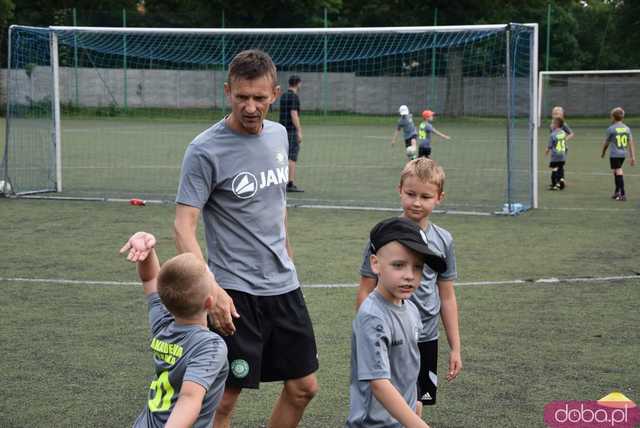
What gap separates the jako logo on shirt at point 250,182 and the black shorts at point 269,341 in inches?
18.5

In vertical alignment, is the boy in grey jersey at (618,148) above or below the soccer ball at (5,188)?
above

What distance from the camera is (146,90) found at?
3288 cm

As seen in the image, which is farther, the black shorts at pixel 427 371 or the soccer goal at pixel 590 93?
the soccer goal at pixel 590 93

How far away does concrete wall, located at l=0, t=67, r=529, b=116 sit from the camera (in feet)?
102

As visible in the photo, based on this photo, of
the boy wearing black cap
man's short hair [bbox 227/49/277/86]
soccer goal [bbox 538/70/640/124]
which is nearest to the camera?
the boy wearing black cap

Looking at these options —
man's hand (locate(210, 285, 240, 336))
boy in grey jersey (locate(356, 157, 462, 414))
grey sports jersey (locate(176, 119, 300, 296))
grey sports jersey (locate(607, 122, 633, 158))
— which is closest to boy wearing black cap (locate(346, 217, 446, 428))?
man's hand (locate(210, 285, 240, 336))

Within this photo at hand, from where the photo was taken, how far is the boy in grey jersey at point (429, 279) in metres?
4.45

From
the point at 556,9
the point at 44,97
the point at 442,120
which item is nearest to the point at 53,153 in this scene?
the point at 44,97

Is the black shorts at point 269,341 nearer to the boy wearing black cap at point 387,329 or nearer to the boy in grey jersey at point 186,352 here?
the boy in grey jersey at point 186,352

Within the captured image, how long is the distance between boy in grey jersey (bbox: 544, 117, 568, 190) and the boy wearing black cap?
1489cm

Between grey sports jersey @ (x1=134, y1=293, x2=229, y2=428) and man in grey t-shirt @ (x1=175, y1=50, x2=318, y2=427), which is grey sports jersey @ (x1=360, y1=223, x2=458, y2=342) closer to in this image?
man in grey t-shirt @ (x1=175, y1=50, x2=318, y2=427)

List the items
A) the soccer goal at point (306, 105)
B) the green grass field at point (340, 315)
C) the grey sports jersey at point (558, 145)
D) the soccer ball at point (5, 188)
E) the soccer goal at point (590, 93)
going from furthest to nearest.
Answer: the soccer goal at point (590, 93) < the grey sports jersey at point (558, 145) < the soccer goal at point (306, 105) < the soccer ball at point (5, 188) < the green grass field at point (340, 315)

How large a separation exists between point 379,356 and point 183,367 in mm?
718

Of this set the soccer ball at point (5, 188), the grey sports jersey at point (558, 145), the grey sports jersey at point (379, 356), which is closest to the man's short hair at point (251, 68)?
the grey sports jersey at point (379, 356)
